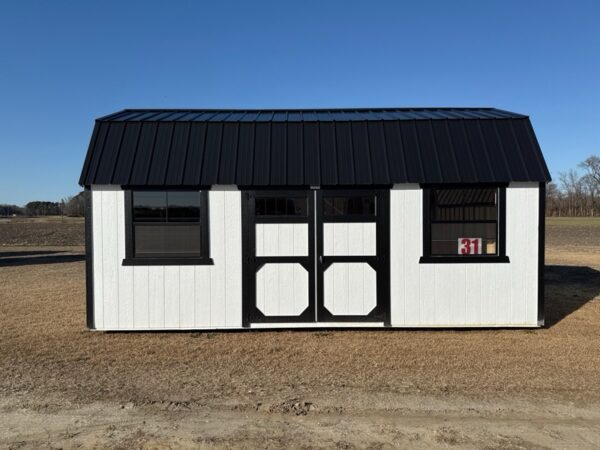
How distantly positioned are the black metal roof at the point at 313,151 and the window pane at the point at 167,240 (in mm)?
774

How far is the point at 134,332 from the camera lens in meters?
7.55

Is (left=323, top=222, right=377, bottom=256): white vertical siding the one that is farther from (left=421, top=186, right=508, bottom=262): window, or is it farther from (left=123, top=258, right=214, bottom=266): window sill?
(left=123, top=258, right=214, bottom=266): window sill

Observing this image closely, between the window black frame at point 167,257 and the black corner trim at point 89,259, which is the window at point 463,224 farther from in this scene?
the black corner trim at point 89,259

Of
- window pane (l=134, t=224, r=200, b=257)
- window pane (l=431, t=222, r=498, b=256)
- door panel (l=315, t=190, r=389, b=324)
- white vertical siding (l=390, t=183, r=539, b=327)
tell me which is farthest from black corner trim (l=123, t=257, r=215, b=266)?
window pane (l=431, t=222, r=498, b=256)

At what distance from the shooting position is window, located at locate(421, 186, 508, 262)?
24.5 feet

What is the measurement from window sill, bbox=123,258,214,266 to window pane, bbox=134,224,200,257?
0.10m

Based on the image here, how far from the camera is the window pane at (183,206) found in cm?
748

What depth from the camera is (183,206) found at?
7504 millimetres

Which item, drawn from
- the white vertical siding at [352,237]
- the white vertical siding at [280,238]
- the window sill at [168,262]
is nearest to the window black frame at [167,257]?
the window sill at [168,262]

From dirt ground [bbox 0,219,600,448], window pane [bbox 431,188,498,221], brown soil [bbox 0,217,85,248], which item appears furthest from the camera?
brown soil [bbox 0,217,85,248]

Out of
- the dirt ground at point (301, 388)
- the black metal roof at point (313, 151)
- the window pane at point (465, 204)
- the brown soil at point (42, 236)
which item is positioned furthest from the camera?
the brown soil at point (42, 236)

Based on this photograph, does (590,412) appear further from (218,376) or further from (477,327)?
(218,376)

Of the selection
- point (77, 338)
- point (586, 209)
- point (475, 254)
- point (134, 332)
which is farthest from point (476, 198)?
point (586, 209)

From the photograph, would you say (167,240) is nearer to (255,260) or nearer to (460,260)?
(255,260)
